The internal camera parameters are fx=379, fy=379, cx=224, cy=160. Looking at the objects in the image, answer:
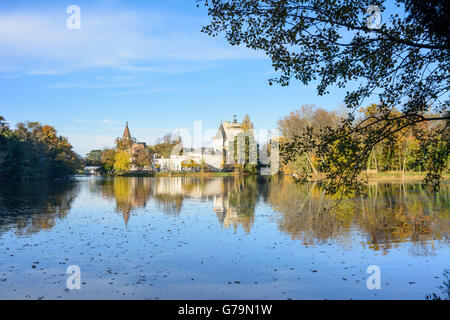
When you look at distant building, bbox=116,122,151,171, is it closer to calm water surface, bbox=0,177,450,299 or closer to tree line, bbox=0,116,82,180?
tree line, bbox=0,116,82,180

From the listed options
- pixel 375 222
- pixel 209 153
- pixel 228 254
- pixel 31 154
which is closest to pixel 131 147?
pixel 209 153

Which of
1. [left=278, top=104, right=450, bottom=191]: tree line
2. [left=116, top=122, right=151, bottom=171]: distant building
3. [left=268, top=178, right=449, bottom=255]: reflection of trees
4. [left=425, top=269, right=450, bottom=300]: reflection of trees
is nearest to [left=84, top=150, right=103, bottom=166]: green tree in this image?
[left=116, top=122, right=151, bottom=171]: distant building

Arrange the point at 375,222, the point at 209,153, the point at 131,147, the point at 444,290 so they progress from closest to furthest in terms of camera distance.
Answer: the point at 444,290
the point at 375,222
the point at 209,153
the point at 131,147

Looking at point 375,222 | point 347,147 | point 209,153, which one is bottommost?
point 375,222

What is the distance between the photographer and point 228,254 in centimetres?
1124

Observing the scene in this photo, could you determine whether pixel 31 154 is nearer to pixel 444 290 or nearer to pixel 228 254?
pixel 228 254

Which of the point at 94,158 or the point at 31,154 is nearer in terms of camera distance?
the point at 31,154

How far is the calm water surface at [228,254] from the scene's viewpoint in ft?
26.6

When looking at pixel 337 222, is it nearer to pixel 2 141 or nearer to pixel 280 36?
pixel 280 36

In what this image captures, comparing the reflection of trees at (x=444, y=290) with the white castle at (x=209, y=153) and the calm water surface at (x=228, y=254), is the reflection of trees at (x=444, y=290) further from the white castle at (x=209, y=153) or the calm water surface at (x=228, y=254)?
the white castle at (x=209, y=153)

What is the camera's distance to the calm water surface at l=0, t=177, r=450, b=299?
8.12 m

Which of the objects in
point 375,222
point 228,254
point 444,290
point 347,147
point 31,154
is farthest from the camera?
point 31,154

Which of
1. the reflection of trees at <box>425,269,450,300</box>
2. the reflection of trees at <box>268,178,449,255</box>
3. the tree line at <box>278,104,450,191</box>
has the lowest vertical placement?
the reflection of trees at <box>268,178,449,255</box>
